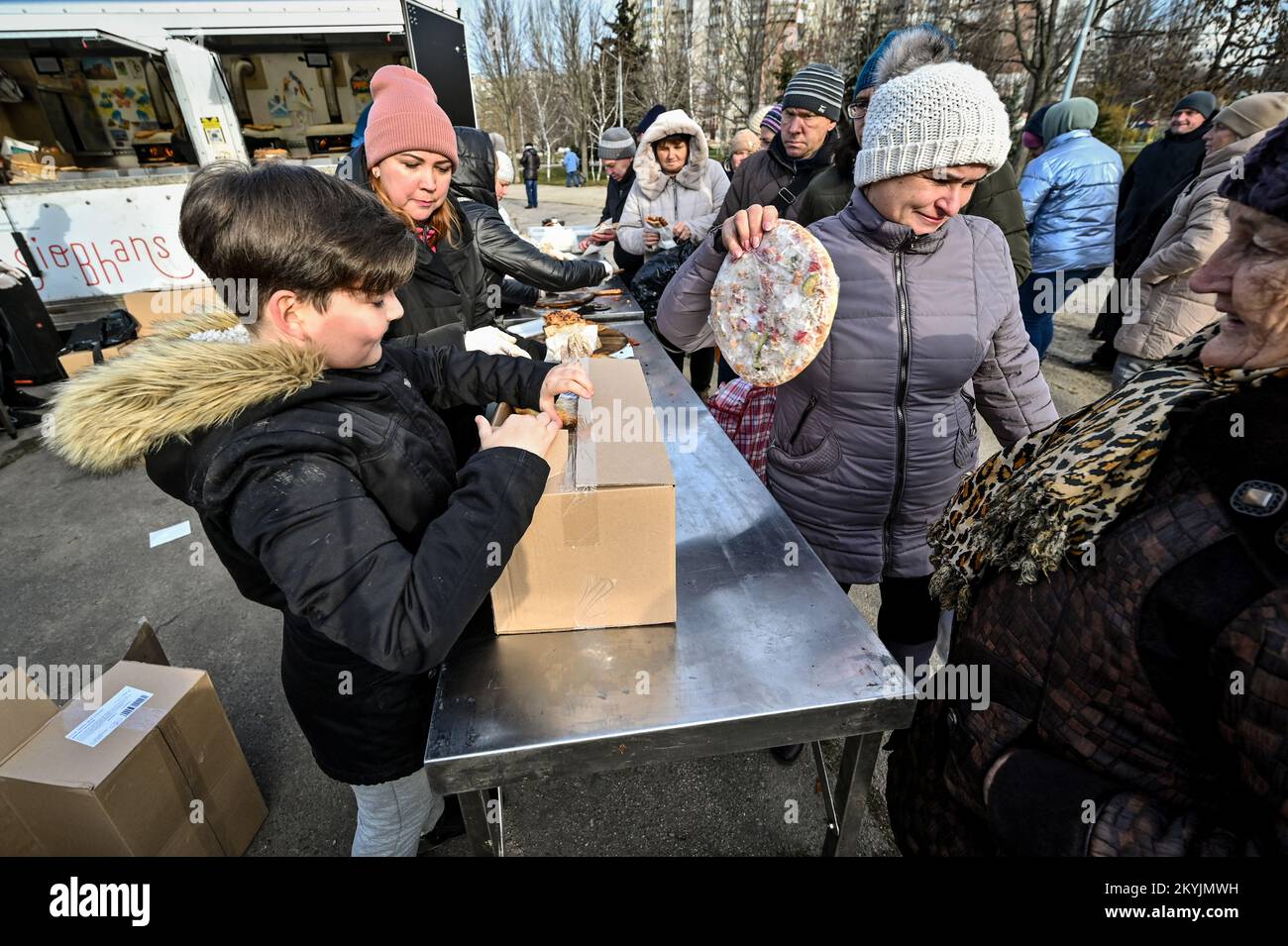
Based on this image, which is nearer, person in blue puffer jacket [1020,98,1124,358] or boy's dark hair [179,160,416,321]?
boy's dark hair [179,160,416,321]

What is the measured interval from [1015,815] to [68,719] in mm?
2377

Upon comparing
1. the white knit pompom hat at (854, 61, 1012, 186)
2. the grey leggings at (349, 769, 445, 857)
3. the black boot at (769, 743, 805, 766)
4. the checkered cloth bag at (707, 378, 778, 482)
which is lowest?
the black boot at (769, 743, 805, 766)

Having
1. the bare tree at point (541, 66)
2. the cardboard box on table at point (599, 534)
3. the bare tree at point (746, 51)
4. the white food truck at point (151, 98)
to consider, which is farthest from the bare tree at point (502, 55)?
the cardboard box on table at point (599, 534)

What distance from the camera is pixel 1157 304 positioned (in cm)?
366

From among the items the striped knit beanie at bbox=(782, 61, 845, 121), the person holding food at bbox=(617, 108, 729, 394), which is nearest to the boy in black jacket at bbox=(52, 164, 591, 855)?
the striped knit beanie at bbox=(782, 61, 845, 121)

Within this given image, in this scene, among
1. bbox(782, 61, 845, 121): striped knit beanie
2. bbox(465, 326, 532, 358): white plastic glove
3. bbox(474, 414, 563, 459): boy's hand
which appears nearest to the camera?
bbox(474, 414, 563, 459): boy's hand

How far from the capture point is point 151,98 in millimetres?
7832

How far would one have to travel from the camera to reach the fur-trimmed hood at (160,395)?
962 millimetres

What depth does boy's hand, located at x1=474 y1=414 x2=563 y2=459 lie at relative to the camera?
1.10m

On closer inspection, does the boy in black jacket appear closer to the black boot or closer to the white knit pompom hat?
the white knit pompom hat

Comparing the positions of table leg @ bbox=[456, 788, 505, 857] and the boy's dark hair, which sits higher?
the boy's dark hair

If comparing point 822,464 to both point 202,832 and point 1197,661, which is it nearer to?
point 1197,661

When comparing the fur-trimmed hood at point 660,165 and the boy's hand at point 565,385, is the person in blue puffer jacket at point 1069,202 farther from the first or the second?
the boy's hand at point 565,385

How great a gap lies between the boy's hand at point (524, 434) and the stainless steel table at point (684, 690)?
52cm
